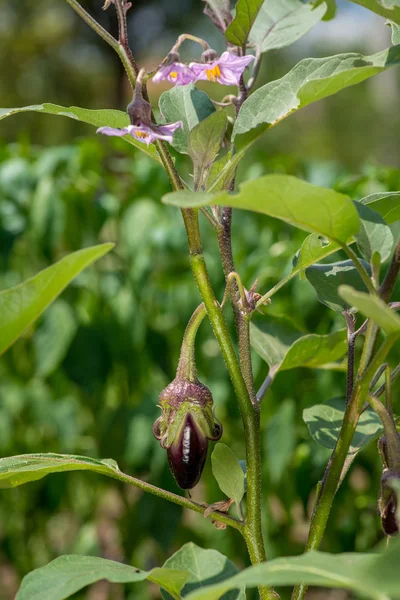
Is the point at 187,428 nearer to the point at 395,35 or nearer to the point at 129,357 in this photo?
the point at 395,35

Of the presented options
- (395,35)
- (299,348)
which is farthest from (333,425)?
(395,35)

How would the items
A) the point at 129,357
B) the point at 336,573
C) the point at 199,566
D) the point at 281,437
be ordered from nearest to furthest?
the point at 336,573 → the point at 199,566 → the point at 281,437 → the point at 129,357

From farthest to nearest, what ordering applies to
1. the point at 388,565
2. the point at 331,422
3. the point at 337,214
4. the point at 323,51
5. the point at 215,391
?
the point at 323,51 < the point at 215,391 < the point at 331,422 < the point at 337,214 < the point at 388,565

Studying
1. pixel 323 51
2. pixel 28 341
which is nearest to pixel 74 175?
pixel 28 341

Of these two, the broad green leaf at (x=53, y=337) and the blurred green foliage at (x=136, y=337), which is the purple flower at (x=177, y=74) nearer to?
the blurred green foliage at (x=136, y=337)

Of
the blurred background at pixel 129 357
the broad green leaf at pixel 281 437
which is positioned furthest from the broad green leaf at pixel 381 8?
the broad green leaf at pixel 281 437

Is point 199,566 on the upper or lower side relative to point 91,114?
lower

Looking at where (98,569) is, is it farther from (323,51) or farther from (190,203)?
(323,51)
